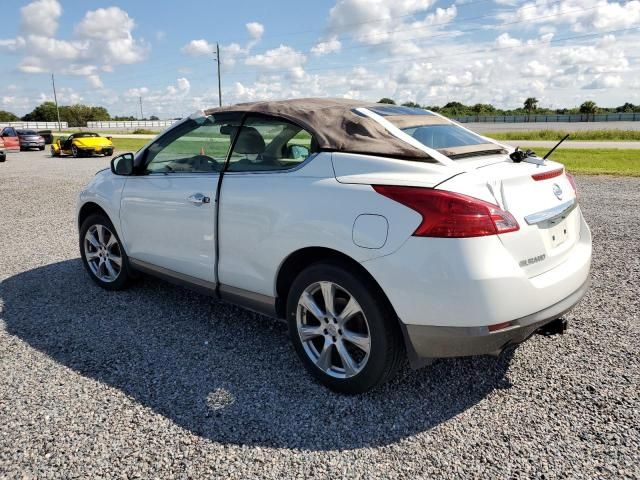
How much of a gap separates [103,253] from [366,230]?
3.13m

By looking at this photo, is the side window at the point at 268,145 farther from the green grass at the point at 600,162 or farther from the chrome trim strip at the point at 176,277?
the green grass at the point at 600,162

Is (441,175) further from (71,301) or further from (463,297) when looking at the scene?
(71,301)

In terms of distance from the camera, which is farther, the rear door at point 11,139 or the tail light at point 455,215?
the rear door at point 11,139

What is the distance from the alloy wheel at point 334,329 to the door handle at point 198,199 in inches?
40.0

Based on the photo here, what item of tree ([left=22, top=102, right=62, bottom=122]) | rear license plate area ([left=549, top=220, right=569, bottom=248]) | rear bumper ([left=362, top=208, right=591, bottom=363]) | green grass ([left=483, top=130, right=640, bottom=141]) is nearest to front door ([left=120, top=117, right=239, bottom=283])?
rear bumper ([left=362, top=208, right=591, bottom=363])

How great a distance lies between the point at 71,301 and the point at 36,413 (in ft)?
6.31

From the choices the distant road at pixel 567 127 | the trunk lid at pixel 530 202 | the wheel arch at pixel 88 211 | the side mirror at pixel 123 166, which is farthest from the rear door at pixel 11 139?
the distant road at pixel 567 127

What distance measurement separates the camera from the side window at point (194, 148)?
367cm

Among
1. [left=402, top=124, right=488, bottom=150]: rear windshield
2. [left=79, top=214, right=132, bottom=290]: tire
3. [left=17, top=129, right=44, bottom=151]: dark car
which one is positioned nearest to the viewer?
[left=402, top=124, right=488, bottom=150]: rear windshield

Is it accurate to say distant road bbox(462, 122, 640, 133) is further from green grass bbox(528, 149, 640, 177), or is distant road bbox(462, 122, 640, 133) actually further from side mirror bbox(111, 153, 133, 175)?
side mirror bbox(111, 153, 133, 175)

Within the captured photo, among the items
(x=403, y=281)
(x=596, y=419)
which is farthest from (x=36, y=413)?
(x=596, y=419)

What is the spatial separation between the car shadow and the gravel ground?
1 cm

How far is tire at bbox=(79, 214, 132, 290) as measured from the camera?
4.59 metres

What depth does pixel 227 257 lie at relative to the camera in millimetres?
3436
